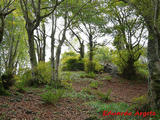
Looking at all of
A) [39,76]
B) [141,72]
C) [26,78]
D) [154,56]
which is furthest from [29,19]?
[141,72]

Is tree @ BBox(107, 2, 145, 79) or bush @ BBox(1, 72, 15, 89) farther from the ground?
tree @ BBox(107, 2, 145, 79)

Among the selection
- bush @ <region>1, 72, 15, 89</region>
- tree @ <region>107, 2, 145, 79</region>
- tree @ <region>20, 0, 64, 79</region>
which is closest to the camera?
bush @ <region>1, 72, 15, 89</region>

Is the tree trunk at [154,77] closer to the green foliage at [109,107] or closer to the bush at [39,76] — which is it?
the green foliage at [109,107]

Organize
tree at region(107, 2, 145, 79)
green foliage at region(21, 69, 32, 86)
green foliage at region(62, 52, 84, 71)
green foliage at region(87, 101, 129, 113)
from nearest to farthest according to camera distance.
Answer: green foliage at region(87, 101, 129, 113), green foliage at region(21, 69, 32, 86), tree at region(107, 2, 145, 79), green foliage at region(62, 52, 84, 71)

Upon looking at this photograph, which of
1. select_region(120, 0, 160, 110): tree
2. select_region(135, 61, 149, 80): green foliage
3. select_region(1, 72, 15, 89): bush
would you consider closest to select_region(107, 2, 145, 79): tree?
select_region(135, 61, 149, 80): green foliage

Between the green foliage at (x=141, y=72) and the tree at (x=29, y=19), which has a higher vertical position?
the tree at (x=29, y=19)

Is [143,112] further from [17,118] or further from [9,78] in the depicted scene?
[9,78]

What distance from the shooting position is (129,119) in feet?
9.57

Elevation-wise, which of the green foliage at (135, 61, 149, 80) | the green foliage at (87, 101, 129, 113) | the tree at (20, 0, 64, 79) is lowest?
the green foliage at (87, 101, 129, 113)

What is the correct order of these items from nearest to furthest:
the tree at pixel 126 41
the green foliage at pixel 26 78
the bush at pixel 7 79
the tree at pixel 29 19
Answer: the bush at pixel 7 79
the tree at pixel 29 19
the green foliage at pixel 26 78
the tree at pixel 126 41

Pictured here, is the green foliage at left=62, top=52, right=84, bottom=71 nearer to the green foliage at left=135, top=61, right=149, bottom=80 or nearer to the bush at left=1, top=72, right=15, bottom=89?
the green foliage at left=135, top=61, right=149, bottom=80

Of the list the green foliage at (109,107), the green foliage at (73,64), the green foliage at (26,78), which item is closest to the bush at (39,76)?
the green foliage at (26,78)

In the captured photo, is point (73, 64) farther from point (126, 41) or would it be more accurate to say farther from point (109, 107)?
point (109, 107)

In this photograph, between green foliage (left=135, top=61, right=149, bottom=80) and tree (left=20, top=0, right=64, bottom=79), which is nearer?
tree (left=20, top=0, right=64, bottom=79)
